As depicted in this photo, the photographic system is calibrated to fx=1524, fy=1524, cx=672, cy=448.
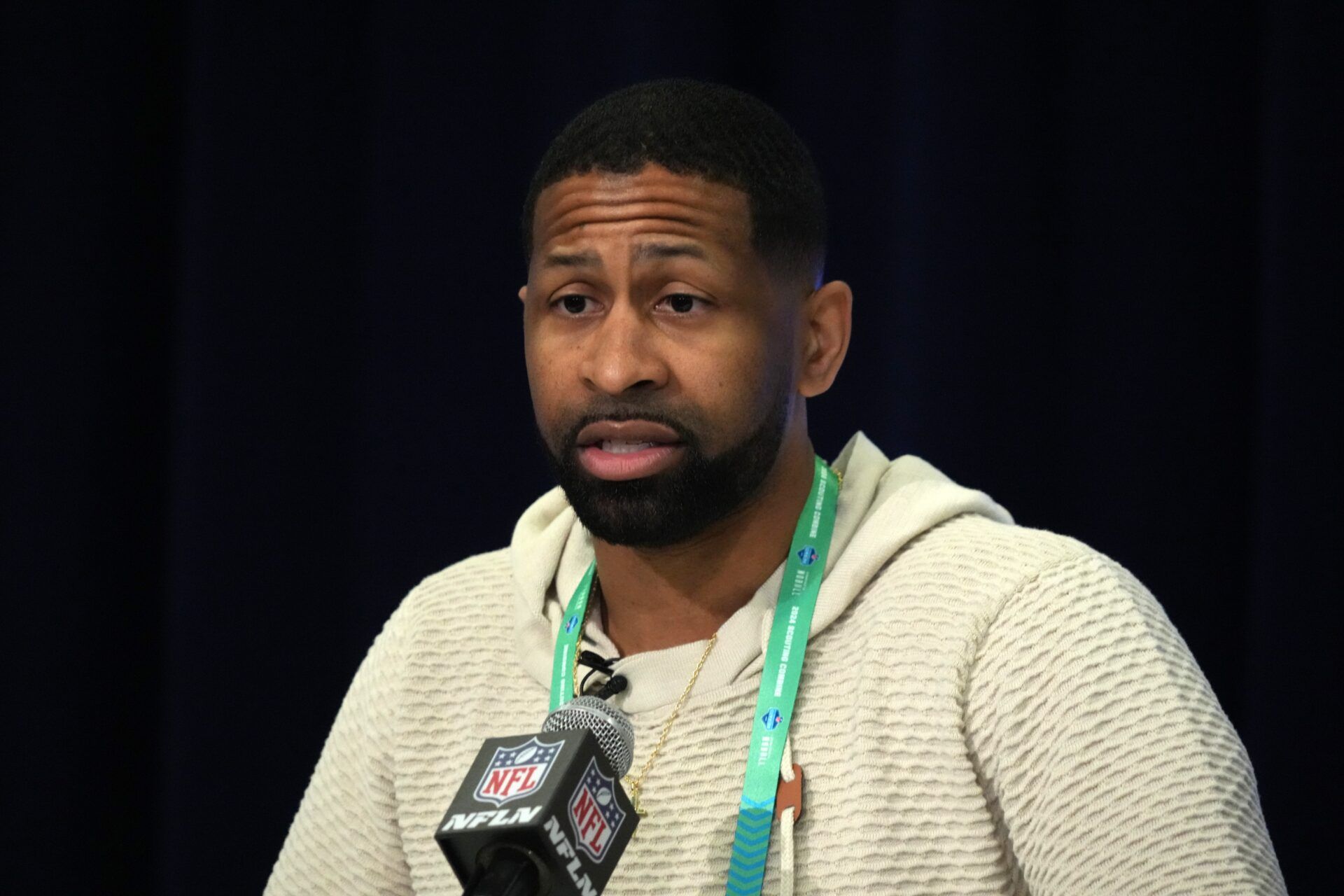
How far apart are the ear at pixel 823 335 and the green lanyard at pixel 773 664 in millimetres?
94

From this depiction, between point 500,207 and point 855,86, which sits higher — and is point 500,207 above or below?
below

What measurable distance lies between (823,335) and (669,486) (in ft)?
0.99

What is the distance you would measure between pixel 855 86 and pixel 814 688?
125cm

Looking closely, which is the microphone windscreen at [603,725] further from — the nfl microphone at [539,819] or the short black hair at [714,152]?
the short black hair at [714,152]

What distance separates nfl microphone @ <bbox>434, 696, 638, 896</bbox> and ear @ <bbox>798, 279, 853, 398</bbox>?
671 mm

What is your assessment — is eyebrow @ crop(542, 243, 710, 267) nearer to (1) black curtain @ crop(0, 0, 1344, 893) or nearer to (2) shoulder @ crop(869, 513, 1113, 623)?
(2) shoulder @ crop(869, 513, 1113, 623)

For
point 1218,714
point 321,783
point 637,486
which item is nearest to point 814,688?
point 637,486

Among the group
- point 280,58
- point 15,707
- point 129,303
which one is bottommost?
point 15,707

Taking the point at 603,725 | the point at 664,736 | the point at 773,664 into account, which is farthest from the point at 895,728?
the point at 603,725

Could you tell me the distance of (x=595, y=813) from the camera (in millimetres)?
1083

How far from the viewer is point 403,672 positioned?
1.79 metres

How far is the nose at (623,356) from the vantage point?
154 cm

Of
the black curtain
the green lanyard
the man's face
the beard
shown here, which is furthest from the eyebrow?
the black curtain

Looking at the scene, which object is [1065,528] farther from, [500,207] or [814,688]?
[500,207]
